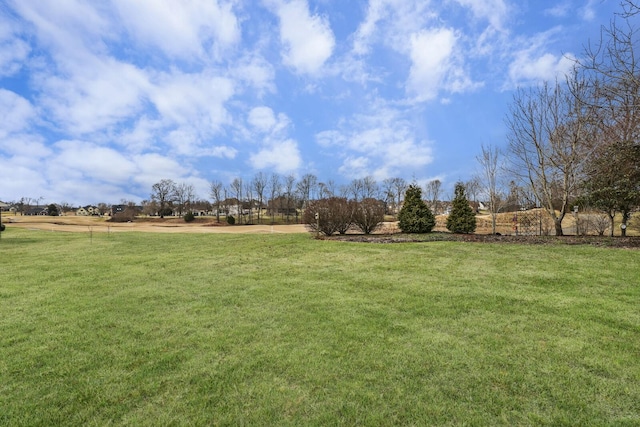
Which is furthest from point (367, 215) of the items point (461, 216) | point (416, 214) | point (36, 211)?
point (36, 211)

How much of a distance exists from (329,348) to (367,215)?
11.9 metres

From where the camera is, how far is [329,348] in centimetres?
312

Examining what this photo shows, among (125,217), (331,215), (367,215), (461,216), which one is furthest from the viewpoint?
(125,217)

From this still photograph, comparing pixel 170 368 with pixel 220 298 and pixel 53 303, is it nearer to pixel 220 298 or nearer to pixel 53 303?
pixel 220 298

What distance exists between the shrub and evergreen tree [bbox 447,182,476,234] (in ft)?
12.0

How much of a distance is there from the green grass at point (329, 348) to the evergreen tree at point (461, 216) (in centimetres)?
870

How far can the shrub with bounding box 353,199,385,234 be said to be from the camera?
578 inches

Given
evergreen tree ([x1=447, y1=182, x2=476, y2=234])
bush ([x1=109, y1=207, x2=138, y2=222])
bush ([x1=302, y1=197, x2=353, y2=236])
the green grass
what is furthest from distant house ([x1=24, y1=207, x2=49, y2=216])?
the green grass

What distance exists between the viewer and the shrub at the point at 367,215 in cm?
1467

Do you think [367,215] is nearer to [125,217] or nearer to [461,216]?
[461,216]

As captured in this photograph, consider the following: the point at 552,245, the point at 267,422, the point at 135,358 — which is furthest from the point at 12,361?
the point at 552,245

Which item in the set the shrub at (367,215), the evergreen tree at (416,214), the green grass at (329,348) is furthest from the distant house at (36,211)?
the green grass at (329,348)

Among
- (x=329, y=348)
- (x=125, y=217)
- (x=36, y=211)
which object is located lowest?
(x=329, y=348)

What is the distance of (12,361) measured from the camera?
2.96 metres
